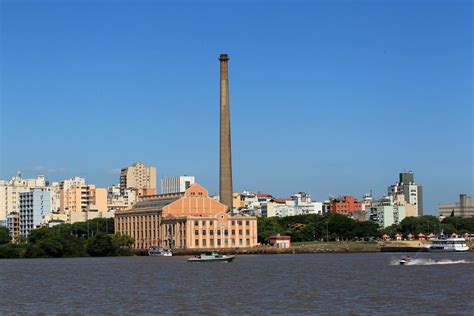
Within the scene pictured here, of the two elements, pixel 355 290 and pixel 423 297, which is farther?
pixel 355 290

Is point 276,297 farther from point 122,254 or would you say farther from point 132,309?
point 122,254

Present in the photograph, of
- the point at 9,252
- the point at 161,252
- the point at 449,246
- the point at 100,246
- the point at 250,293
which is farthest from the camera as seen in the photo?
the point at 161,252

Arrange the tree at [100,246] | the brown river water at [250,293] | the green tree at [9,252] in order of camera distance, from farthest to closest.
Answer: the tree at [100,246]
the green tree at [9,252]
the brown river water at [250,293]

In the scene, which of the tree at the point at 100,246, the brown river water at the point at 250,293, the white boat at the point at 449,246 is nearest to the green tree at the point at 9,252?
the tree at the point at 100,246

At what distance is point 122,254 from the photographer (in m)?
197

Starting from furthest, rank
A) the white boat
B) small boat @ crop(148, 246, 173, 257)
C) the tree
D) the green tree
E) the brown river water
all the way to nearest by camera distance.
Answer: small boat @ crop(148, 246, 173, 257)
the tree
the green tree
the white boat
the brown river water

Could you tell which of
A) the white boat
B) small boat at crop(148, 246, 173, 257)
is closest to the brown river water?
the white boat

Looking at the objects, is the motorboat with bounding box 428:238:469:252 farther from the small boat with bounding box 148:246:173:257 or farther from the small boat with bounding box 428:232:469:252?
the small boat with bounding box 148:246:173:257

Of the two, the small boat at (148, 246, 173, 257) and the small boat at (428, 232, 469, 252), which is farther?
the small boat at (148, 246, 173, 257)

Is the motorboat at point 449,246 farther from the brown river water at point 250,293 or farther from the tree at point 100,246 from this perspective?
the brown river water at point 250,293

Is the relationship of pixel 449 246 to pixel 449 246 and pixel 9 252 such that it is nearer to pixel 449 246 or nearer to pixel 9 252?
pixel 449 246

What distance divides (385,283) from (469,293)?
477 inches

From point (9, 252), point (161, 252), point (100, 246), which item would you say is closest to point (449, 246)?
point (161, 252)

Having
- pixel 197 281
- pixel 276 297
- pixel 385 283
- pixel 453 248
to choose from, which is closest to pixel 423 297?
pixel 276 297
